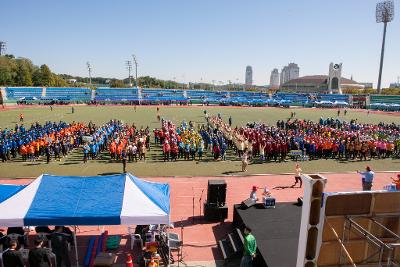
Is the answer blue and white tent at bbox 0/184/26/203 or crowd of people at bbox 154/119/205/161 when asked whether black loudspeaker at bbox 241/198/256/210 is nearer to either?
blue and white tent at bbox 0/184/26/203

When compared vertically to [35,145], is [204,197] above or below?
below

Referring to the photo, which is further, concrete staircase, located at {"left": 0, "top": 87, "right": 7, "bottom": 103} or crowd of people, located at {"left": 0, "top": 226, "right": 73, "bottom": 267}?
concrete staircase, located at {"left": 0, "top": 87, "right": 7, "bottom": 103}

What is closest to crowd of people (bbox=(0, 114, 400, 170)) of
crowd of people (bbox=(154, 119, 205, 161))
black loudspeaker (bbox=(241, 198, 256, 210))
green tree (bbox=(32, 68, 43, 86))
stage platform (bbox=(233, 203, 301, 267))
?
crowd of people (bbox=(154, 119, 205, 161))

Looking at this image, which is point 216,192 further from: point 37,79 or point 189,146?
point 37,79

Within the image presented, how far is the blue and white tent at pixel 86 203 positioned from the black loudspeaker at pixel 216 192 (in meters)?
2.24

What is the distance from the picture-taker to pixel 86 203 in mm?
8602

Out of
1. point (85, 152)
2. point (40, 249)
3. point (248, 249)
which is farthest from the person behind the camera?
point (85, 152)

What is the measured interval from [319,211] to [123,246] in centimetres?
720

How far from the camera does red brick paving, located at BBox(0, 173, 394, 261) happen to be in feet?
33.3

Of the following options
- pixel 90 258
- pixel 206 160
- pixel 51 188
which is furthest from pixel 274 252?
pixel 206 160

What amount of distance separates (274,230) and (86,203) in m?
5.44

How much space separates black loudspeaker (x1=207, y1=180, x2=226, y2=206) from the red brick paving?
790 mm

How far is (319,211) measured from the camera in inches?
177

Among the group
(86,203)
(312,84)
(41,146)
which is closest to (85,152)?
(41,146)
